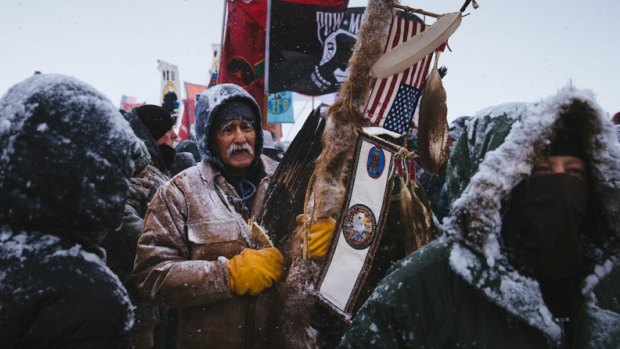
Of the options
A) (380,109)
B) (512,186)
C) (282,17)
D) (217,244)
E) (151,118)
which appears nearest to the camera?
(512,186)

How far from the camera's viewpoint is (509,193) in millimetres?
1525

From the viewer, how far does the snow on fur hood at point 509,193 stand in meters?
1.43

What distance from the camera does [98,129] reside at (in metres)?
1.41

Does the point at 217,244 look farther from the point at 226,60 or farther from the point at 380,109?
the point at 226,60

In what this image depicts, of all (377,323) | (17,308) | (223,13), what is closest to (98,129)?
(17,308)

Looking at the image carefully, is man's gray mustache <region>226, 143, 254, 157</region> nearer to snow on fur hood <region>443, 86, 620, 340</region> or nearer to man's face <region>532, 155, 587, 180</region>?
snow on fur hood <region>443, 86, 620, 340</region>

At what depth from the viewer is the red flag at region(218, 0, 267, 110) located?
622cm

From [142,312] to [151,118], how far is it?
76.0 inches

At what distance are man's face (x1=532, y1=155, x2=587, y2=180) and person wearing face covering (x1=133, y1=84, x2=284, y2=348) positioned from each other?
1.38 meters

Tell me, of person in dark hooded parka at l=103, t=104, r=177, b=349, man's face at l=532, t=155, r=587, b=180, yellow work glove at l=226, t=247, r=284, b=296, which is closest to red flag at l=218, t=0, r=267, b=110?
person in dark hooded parka at l=103, t=104, r=177, b=349

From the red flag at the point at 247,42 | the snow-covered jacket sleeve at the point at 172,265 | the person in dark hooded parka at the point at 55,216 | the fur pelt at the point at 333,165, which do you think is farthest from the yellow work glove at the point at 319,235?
the red flag at the point at 247,42

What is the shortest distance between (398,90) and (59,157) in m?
2.64

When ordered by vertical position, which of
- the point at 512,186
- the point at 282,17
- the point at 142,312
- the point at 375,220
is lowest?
the point at 142,312

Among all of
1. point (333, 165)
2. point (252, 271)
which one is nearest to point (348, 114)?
point (333, 165)
